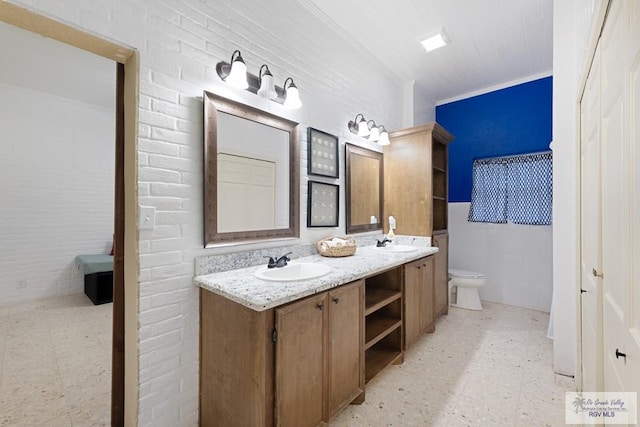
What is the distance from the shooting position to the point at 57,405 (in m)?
1.70

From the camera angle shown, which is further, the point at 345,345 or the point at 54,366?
the point at 54,366

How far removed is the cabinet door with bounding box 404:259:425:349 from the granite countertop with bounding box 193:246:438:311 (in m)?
0.26

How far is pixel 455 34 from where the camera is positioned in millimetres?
2607

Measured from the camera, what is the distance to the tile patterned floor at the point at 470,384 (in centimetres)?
161

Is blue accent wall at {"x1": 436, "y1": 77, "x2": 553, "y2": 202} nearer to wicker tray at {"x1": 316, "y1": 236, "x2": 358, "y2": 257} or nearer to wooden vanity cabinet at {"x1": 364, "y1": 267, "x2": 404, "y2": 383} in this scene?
wooden vanity cabinet at {"x1": 364, "y1": 267, "x2": 404, "y2": 383}

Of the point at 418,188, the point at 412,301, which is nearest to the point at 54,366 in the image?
the point at 412,301

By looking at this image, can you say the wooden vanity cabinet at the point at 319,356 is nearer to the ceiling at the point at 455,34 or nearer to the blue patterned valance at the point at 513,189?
the ceiling at the point at 455,34

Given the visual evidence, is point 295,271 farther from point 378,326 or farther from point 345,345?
point 378,326

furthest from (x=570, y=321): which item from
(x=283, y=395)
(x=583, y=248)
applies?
(x=283, y=395)

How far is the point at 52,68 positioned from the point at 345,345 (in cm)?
402

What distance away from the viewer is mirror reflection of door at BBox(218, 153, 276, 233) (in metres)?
1.68

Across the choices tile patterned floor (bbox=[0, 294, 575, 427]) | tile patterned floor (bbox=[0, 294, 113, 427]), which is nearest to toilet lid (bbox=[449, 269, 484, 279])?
tile patterned floor (bbox=[0, 294, 575, 427])

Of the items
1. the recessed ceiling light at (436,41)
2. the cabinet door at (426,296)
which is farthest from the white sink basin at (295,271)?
the recessed ceiling light at (436,41)

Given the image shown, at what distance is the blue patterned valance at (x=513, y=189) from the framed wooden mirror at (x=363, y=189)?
1.46m
